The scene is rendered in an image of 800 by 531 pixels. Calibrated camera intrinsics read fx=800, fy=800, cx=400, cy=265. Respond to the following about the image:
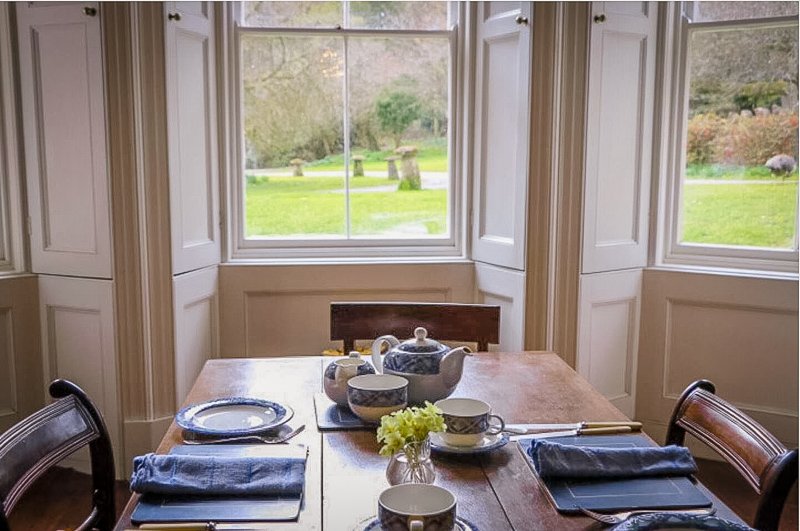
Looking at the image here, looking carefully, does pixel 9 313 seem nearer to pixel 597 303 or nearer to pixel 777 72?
pixel 597 303

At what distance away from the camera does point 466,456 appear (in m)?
1.46

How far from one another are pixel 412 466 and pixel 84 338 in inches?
87.0

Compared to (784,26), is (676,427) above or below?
below

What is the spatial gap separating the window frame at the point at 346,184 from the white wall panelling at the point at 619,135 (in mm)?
587

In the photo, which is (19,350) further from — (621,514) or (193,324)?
(621,514)

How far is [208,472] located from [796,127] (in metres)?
2.78

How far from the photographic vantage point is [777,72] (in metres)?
3.16

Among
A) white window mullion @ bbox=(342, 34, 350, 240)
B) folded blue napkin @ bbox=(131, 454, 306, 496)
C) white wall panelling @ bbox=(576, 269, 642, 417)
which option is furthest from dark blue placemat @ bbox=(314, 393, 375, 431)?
white window mullion @ bbox=(342, 34, 350, 240)

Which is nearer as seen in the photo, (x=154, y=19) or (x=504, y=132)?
(x=154, y=19)

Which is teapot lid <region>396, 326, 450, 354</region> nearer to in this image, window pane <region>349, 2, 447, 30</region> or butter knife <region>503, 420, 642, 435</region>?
butter knife <region>503, 420, 642, 435</region>

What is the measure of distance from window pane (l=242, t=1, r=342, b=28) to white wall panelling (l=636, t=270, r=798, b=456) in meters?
1.73

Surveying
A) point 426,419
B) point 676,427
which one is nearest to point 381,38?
point 676,427

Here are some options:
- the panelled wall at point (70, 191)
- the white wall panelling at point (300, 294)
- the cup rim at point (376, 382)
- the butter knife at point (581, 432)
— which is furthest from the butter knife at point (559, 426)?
the panelled wall at point (70, 191)

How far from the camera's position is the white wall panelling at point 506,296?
3221 mm
